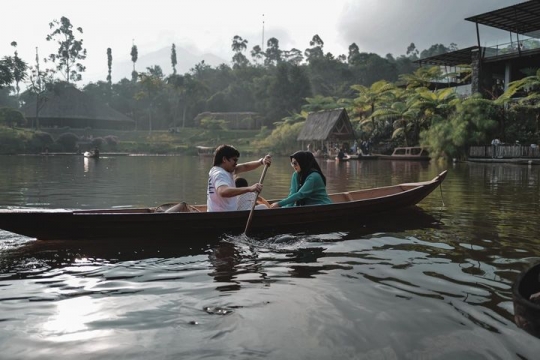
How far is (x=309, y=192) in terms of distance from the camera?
712 cm

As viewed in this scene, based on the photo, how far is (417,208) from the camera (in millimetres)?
9773

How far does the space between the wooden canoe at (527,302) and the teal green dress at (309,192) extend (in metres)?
4.09

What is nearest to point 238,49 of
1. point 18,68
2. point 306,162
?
point 18,68

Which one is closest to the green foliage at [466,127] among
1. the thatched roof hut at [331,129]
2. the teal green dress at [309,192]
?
the thatched roof hut at [331,129]

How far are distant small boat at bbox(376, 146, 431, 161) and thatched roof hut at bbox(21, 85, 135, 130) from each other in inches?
1602

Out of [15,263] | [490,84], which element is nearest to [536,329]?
[15,263]

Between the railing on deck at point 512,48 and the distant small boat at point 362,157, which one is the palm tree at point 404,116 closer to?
the distant small boat at point 362,157

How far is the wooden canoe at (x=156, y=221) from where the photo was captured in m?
5.62

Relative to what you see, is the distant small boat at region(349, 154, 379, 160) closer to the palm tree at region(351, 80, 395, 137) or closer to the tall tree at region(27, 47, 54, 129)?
the palm tree at region(351, 80, 395, 137)


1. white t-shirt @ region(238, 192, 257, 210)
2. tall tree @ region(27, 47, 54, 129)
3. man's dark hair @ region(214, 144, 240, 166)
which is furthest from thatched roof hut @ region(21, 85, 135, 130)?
man's dark hair @ region(214, 144, 240, 166)

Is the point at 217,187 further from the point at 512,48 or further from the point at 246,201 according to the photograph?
the point at 512,48

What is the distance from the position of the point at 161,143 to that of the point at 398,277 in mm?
55181

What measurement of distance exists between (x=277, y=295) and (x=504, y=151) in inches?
948

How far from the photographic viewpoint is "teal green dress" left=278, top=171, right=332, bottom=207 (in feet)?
23.3
